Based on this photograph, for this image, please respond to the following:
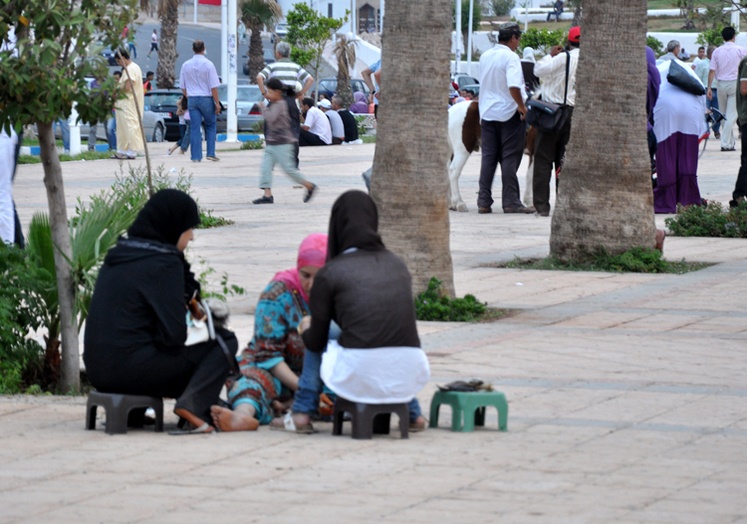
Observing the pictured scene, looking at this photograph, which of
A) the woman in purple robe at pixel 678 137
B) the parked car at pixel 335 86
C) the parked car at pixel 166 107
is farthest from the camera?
the parked car at pixel 335 86

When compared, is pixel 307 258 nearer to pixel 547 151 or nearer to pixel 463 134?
pixel 547 151

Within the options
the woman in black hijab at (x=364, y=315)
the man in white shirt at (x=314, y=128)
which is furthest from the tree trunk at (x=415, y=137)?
the man in white shirt at (x=314, y=128)

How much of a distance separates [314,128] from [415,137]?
20300 millimetres

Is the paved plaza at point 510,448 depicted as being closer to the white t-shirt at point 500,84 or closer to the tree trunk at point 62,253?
the tree trunk at point 62,253

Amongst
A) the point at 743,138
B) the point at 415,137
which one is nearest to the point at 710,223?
the point at 743,138

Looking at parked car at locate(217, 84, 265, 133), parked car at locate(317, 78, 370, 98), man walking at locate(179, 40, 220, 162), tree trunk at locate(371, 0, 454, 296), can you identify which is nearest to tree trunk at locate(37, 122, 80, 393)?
tree trunk at locate(371, 0, 454, 296)

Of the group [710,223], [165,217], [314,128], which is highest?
[314,128]

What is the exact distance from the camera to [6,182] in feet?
25.2

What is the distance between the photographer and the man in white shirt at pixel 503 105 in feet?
45.5

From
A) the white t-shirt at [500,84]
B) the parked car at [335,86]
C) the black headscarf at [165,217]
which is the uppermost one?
the parked car at [335,86]

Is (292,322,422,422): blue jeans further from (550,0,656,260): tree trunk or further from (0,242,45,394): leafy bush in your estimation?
(550,0,656,260): tree trunk

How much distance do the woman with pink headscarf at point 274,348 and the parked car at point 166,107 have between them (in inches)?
1002

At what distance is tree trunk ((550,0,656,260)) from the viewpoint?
1018cm

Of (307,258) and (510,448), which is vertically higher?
(307,258)
